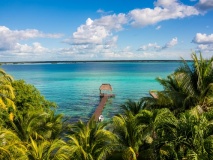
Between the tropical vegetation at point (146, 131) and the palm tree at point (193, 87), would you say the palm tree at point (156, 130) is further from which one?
the palm tree at point (193, 87)

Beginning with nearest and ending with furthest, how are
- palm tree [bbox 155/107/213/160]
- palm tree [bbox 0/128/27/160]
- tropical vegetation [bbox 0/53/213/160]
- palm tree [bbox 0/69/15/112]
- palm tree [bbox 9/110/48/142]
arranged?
palm tree [bbox 155/107/213/160], palm tree [bbox 0/128/27/160], tropical vegetation [bbox 0/53/213/160], palm tree [bbox 0/69/15/112], palm tree [bbox 9/110/48/142]

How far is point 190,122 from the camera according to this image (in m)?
10.9

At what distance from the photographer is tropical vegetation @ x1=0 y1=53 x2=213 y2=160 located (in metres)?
10.9

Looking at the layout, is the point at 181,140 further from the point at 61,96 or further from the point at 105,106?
the point at 61,96

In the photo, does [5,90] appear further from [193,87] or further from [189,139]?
[193,87]

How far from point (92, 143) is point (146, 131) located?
2.96 meters

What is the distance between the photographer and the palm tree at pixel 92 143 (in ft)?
43.2

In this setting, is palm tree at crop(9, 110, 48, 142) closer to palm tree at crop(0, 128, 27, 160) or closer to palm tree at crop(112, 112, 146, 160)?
palm tree at crop(112, 112, 146, 160)

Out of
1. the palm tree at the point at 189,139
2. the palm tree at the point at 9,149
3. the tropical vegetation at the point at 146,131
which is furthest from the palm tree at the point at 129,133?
the palm tree at the point at 9,149

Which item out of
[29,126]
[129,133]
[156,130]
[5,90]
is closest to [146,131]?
[129,133]

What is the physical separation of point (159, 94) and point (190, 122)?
5.00 m

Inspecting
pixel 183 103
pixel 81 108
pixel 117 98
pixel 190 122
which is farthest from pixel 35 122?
pixel 117 98

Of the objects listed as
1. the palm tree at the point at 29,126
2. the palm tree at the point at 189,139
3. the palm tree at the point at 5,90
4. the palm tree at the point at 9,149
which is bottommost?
the palm tree at the point at 29,126

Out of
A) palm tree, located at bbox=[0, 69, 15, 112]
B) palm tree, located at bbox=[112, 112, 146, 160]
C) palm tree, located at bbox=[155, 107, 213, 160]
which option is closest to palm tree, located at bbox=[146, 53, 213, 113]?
palm tree, located at bbox=[112, 112, 146, 160]
